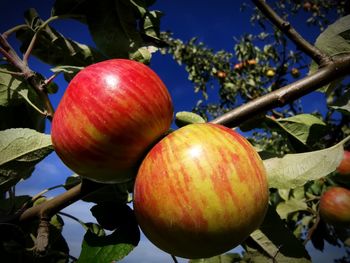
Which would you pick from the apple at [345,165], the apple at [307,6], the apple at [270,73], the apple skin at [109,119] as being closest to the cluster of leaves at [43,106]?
the apple skin at [109,119]

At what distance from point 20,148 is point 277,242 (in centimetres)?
88

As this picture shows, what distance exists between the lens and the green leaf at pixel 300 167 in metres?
1.08

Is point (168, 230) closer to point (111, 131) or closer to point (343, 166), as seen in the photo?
point (111, 131)

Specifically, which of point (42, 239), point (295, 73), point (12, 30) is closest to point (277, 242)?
point (42, 239)

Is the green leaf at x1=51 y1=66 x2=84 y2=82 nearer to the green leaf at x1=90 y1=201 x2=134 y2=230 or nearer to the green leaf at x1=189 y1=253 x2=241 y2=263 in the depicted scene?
the green leaf at x1=90 y1=201 x2=134 y2=230

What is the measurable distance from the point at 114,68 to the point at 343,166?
2.08m

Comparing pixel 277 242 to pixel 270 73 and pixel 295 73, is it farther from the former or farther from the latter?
pixel 295 73

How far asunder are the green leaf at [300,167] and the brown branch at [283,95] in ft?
0.58

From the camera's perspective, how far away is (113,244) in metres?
1.00

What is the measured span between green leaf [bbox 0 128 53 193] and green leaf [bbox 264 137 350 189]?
701 millimetres

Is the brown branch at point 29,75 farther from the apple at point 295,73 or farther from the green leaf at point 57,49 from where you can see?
the apple at point 295,73

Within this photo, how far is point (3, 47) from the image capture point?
Answer: 3.98 feet

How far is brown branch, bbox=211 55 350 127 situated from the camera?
1.09m

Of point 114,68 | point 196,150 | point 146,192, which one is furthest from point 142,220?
point 114,68
